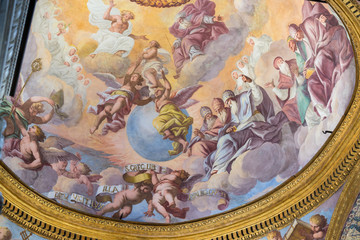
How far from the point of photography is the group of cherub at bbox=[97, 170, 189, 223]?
11.9 m

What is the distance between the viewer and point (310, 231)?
10.4 m

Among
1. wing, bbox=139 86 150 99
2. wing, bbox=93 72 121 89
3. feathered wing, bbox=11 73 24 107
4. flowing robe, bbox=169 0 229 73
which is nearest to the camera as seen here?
feathered wing, bbox=11 73 24 107

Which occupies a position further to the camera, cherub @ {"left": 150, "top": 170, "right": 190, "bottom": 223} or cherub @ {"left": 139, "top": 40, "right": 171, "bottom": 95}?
cherub @ {"left": 139, "top": 40, "right": 171, "bottom": 95}

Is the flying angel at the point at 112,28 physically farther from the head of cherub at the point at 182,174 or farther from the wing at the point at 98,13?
the head of cherub at the point at 182,174

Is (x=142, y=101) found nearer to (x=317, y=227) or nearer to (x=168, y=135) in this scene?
(x=168, y=135)

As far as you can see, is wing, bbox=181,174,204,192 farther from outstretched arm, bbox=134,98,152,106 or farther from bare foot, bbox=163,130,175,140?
outstretched arm, bbox=134,98,152,106

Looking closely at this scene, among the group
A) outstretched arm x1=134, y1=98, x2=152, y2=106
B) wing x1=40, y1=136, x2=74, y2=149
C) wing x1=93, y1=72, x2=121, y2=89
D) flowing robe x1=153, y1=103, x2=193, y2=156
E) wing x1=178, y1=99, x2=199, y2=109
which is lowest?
wing x1=40, y1=136, x2=74, y2=149

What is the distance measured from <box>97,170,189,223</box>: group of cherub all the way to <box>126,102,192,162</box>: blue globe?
0.47m

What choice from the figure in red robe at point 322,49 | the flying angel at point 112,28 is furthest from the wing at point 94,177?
the figure in red robe at point 322,49

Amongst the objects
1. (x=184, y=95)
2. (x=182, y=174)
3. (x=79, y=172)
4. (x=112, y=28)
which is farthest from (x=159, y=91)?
(x=79, y=172)

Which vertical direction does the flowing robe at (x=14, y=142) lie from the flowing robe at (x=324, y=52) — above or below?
below

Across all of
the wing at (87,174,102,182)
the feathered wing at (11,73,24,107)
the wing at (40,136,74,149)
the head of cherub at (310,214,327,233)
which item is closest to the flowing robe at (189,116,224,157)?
the wing at (87,174,102,182)

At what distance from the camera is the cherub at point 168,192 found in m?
11.9

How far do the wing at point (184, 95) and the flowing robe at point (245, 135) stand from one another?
1.09m
